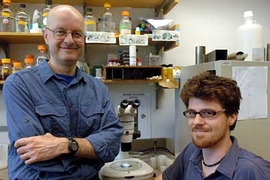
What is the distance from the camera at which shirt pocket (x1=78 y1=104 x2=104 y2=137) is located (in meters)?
1.31

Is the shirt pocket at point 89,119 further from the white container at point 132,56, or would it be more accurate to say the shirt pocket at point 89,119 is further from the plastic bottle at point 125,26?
the plastic bottle at point 125,26

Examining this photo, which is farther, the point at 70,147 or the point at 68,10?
the point at 68,10

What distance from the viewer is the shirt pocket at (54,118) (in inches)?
48.3

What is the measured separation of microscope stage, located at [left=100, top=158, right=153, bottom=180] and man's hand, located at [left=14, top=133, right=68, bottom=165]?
379mm

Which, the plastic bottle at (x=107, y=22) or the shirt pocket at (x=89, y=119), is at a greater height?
the plastic bottle at (x=107, y=22)

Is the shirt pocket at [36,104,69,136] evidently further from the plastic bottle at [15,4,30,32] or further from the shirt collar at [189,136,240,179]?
the plastic bottle at [15,4,30,32]

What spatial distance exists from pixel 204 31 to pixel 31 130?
184 centimetres

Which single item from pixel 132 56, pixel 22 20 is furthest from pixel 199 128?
pixel 22 20

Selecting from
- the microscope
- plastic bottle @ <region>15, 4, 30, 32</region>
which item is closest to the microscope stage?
the microscope

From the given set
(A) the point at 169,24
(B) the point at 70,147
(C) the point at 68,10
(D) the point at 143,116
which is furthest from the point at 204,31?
(B) the point at 70,147

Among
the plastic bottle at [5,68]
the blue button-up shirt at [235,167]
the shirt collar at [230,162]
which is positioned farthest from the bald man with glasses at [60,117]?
the plastic bottle at [5,68]

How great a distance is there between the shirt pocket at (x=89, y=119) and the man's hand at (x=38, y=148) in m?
0.18

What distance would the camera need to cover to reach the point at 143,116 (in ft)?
7.68

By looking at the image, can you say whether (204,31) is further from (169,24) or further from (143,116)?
(143,116)
